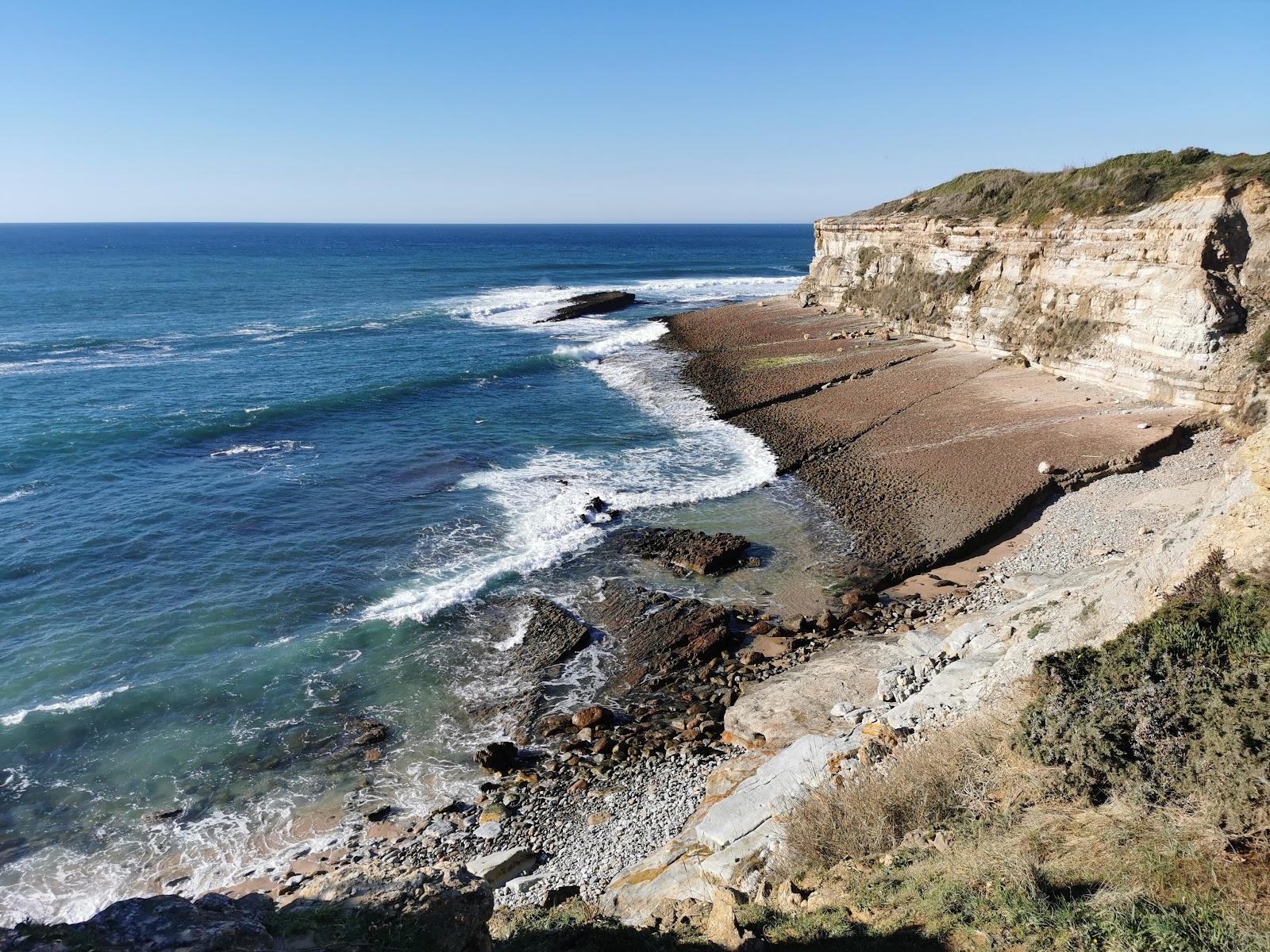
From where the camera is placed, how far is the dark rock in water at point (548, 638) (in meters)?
16.7

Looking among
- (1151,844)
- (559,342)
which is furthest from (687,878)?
(559,342)

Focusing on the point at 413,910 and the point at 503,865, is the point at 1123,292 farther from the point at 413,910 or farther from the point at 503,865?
the point at 413,910

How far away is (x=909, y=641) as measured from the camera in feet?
49.1

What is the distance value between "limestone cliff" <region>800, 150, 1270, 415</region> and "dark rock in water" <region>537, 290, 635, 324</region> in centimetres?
2779

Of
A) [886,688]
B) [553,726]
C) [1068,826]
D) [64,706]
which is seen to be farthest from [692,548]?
[64,706]

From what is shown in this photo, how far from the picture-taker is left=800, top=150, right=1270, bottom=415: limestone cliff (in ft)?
79.8

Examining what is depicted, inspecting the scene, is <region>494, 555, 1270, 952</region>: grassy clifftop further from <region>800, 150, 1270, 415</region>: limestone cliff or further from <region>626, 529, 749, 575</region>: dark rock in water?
<region>800, 150, 1270, 415</region>: limestone cliff

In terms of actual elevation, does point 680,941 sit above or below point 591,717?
above

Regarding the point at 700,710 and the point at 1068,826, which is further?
the point at 700,710

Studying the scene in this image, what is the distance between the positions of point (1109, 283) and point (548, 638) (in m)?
26.5

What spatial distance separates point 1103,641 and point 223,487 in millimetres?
26477

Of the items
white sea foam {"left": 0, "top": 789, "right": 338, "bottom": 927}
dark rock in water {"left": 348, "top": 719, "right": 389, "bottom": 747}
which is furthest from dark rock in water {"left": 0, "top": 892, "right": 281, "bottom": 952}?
dark rock in water {"left": 348, "top": 719, "right": 389, "bottom": 747}

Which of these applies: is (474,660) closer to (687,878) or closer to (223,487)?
(687,878)

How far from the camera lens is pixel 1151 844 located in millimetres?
6605
